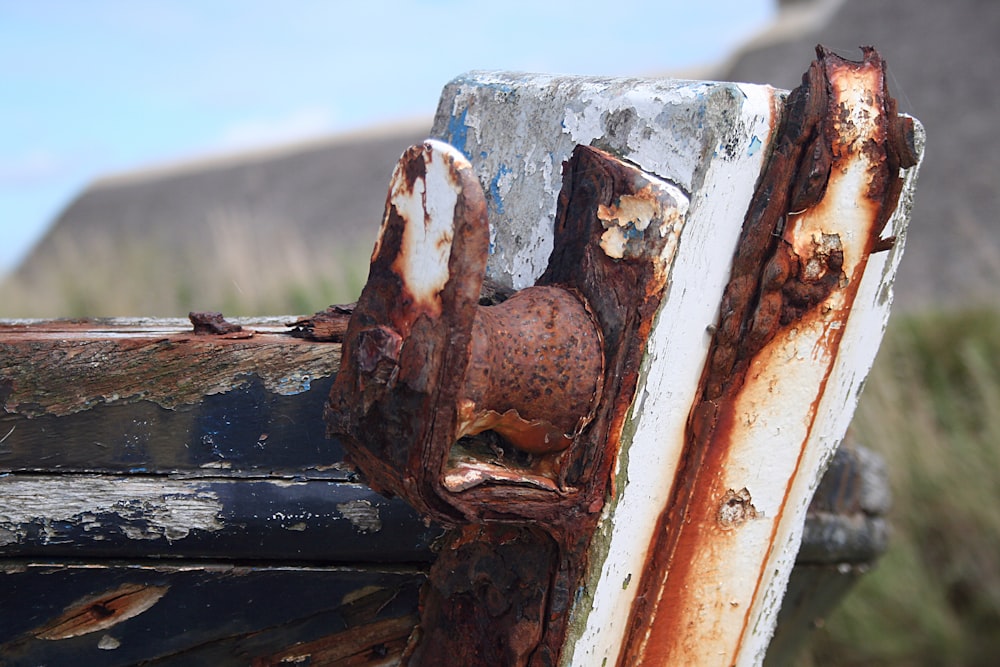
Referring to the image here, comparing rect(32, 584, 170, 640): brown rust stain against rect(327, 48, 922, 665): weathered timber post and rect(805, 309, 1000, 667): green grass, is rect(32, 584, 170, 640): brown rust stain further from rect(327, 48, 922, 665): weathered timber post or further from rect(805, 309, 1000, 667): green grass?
rect(805, 309, 1000, 667): green grass

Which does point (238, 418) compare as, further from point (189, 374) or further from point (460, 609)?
point (460, 609)

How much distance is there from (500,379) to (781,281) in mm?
333

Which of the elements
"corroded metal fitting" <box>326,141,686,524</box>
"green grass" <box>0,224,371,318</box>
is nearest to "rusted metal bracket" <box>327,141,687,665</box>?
"corroded metal fitting" <box>326,141,686,524</box>

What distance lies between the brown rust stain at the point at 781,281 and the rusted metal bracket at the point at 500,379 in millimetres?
111

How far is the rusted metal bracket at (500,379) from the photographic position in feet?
2.72

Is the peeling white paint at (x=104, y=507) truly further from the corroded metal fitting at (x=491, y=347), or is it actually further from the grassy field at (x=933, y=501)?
the grassy field at (x=933, y=501)

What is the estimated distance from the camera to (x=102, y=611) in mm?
1102

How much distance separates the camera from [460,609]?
1.09m

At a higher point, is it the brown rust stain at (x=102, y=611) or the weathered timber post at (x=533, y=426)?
the weathered timber post at (x=533, y=426)

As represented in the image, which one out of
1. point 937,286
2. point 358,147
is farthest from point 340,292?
point 358,147

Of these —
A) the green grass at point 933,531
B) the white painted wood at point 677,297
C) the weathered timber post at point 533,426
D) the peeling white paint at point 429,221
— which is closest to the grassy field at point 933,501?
the green grass at point 933,531

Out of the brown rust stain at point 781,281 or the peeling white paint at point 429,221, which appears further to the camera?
the brown rust stain at point 781,281

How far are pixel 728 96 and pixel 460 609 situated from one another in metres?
0.62

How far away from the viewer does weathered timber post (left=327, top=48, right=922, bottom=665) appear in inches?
34.3
